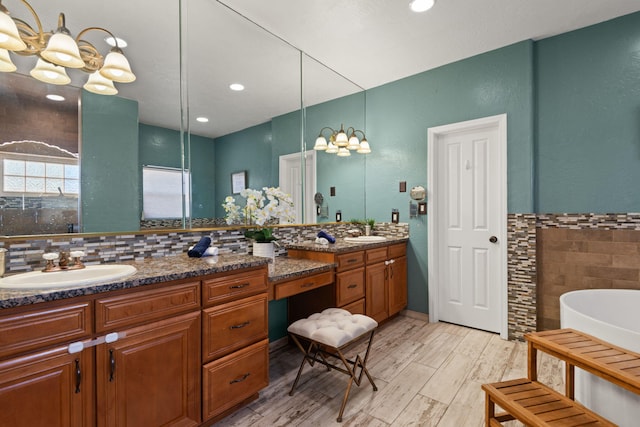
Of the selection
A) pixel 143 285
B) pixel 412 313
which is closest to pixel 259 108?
pixel 143 285

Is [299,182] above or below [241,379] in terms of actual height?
above

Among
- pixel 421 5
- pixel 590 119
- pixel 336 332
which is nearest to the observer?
pixel 336 332

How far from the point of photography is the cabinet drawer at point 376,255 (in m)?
2.97

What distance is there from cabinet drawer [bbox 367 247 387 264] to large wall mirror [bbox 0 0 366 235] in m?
0.83

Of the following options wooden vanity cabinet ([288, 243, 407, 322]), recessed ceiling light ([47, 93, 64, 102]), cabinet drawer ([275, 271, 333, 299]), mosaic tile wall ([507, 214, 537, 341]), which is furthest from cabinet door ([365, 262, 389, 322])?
recessed ceiling light ([47, 93, 64, 102])

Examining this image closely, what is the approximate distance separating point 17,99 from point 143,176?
701mm

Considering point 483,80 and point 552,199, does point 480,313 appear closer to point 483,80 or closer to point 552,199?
point 552,199

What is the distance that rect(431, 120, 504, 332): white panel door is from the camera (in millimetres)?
3076

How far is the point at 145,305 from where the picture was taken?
1396 mm


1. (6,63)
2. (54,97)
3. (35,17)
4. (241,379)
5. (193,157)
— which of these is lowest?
(241,379)

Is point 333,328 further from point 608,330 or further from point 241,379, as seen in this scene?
point 608,330

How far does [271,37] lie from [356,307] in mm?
2588

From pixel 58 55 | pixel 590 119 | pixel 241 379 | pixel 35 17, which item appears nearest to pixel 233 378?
pixel 241 379

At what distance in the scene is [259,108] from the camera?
114 inches
